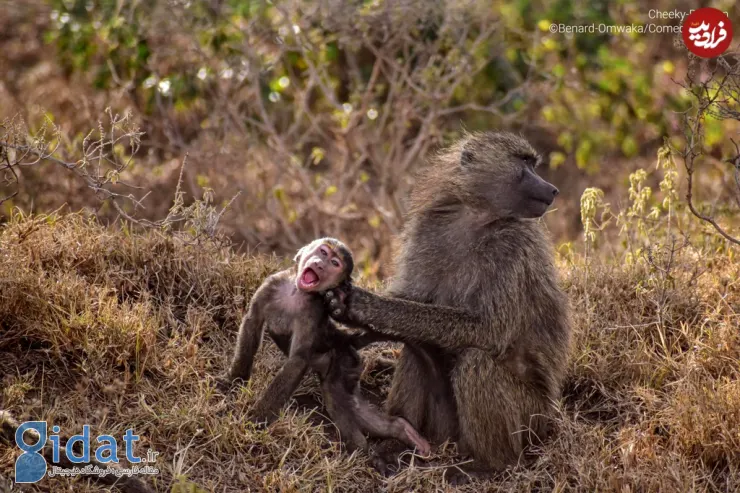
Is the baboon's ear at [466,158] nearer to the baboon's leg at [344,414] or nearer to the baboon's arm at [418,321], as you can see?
the baboon's arm at [418,321]

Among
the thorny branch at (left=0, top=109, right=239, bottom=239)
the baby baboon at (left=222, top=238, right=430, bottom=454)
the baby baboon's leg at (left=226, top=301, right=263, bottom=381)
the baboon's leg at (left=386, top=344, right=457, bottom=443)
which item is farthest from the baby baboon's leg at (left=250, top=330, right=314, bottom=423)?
the thorny branch at (left=0, top=109, right=239, bottom=239)

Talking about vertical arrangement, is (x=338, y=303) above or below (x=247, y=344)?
above

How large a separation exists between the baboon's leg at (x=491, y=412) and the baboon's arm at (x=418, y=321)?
0.07 meters

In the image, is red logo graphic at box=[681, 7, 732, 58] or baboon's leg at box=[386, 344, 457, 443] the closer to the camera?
baboon's leg at box=[386, 344, 457, 443]

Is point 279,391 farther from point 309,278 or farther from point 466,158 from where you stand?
point 466,158

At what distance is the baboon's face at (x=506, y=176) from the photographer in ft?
12.9

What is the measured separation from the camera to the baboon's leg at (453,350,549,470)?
3623 millimetres

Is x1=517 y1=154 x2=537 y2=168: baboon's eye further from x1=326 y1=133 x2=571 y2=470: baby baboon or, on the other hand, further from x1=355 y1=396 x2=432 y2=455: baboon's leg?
x1=355 y1=396 x2=432 y2=455: baboon's leg

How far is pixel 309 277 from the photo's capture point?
3639 mm

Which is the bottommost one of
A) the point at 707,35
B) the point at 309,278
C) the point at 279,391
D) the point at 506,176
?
the point at 279,391

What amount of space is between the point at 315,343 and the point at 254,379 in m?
0.33

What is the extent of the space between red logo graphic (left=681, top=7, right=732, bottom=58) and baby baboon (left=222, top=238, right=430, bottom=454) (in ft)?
7.21

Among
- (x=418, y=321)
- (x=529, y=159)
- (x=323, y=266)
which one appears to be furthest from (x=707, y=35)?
(x=323, y=266)

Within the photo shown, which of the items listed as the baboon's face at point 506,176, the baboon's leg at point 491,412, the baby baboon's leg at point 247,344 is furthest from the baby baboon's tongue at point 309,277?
the baboon's face at point 506,176
